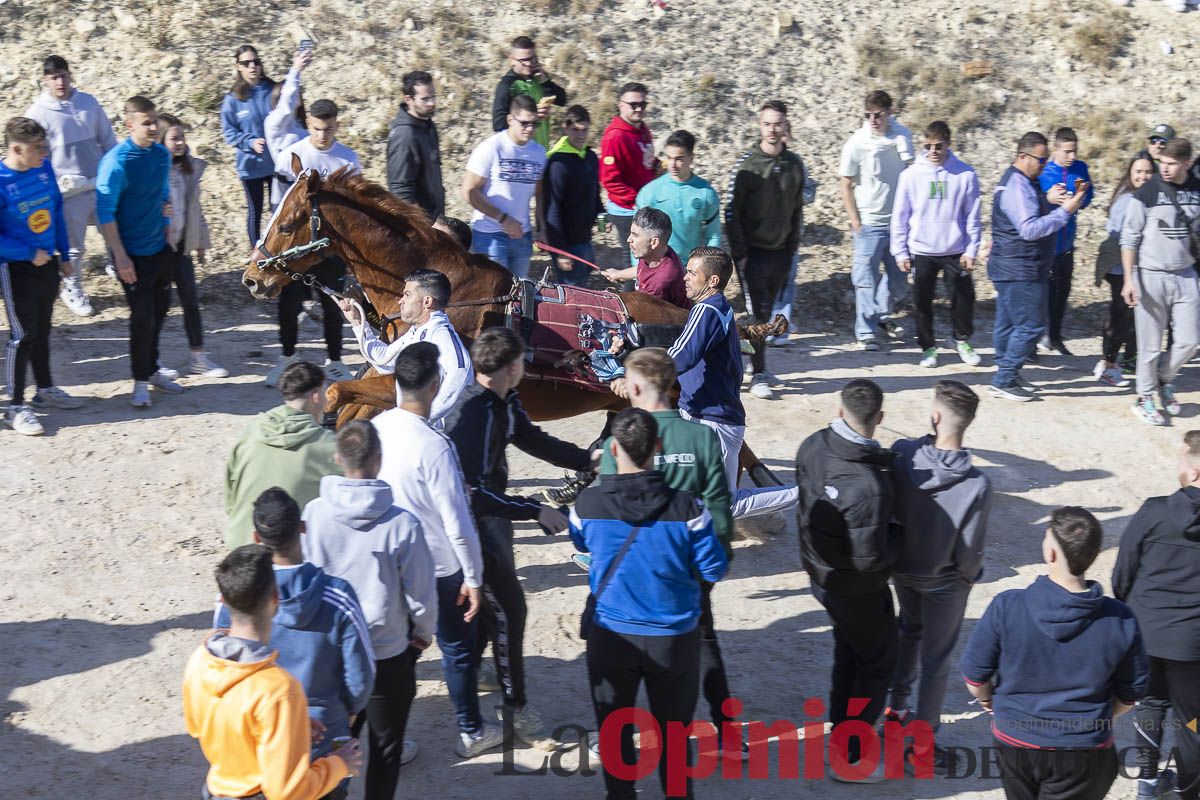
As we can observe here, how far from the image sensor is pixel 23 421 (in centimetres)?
895

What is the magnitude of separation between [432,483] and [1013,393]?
706 cm

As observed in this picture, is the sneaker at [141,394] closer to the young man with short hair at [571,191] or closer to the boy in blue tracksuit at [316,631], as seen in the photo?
the young man with short hair at [571,191]

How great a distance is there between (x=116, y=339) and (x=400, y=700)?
6.66m

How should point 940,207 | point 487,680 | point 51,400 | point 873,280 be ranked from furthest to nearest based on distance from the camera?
point 873,280 → point 940,207 → point 51,400 → point 487,680

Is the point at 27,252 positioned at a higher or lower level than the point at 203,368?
higher

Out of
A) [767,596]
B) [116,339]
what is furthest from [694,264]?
[116,339]

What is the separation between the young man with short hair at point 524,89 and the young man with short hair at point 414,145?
957 mm

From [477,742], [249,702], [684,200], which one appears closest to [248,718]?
[249,702]

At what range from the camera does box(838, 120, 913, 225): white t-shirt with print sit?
460 inches

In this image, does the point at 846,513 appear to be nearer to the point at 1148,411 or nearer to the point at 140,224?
the point at 140,224

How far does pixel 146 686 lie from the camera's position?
6426mm

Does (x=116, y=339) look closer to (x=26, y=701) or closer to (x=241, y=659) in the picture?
(x=26, y=701)

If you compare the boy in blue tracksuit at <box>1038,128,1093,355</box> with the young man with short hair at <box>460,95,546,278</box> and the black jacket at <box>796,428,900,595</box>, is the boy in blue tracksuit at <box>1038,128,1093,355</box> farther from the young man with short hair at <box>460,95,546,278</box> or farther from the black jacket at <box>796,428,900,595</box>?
the black jacket at <box>796,428,900,595</box>

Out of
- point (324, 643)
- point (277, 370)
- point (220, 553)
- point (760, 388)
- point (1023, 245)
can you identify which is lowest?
point (220, 553)
